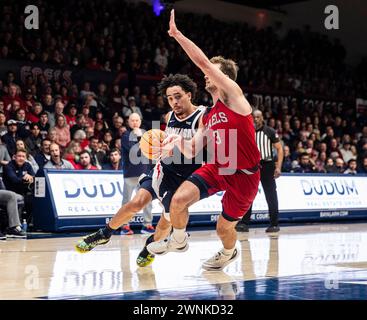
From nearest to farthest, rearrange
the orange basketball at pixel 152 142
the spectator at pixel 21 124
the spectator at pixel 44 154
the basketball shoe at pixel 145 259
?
the orange basketball at pixel 152 142, the basketball shoe at pixel 145 259, the spectator at pixel 44 154, the spectator at pixel 21 124

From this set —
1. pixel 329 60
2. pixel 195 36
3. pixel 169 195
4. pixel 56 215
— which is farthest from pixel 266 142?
pixel 329 60

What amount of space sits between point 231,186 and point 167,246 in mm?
855

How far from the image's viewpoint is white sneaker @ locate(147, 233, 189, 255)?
6.23 m

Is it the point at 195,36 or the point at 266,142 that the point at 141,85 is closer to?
the point at 195,36

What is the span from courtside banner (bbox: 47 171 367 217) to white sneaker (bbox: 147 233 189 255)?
4582 millimetres

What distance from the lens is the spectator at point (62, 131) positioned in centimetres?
1241

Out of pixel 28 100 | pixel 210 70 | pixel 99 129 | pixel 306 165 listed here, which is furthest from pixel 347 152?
pixel 210 70

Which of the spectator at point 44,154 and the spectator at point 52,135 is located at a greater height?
the spectator at point 52,135

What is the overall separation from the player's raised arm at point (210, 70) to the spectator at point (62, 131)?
23.1 feet

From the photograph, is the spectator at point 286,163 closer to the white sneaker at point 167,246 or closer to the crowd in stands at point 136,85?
the crowd in stands at point 136,85

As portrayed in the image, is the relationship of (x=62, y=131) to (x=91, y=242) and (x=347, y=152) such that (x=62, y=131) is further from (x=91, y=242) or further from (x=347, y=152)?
(x=347, y=152)

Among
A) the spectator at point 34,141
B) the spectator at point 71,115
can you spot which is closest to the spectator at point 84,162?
the spectator at point 34,141

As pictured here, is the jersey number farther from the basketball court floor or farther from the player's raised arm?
the basketball court floor
